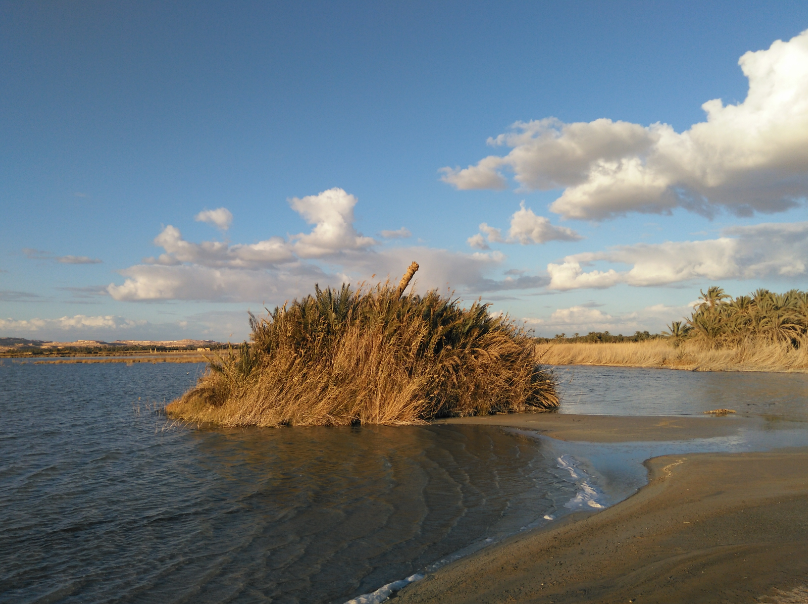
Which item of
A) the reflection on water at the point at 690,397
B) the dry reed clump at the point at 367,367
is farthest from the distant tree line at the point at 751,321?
the dry reed clump at the point at 367,367


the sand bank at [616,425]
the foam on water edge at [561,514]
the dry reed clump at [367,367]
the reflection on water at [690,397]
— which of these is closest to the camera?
the foam on water edge at [561,514]

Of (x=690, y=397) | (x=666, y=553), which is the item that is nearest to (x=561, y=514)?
(x=666, y=553)

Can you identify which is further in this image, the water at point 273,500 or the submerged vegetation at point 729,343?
the submerged vegetation at point 729,343

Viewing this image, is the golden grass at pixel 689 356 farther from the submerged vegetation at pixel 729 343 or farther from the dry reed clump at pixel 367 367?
the dry reed clump at pixel 367 367

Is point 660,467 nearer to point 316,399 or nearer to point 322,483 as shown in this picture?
point 322,483

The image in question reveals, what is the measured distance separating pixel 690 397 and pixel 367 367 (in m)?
11.2

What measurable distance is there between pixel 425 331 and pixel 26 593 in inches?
365

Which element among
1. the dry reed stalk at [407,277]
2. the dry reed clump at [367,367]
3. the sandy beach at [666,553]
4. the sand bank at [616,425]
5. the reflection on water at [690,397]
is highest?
the dry reed stalk at [407,277]

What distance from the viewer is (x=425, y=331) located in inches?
491

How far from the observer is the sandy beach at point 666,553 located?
3525 mm

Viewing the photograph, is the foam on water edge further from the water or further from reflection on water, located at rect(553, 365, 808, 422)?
reflection on water, located at rect(553, 365, 808, 422)

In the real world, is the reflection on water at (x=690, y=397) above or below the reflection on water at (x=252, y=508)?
below

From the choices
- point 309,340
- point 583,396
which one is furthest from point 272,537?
point 583,396

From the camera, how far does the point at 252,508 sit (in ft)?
19.3
